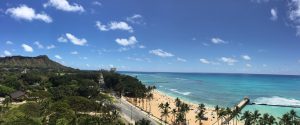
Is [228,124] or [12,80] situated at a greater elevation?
[12,80]

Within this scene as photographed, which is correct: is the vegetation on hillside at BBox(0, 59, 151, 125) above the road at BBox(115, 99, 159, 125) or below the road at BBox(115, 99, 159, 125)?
above

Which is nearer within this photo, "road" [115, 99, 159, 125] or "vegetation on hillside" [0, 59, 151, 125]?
"vegetation on hillside" [0, 59, 151, 125]

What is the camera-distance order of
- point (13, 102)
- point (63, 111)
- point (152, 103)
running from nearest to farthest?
point (63, 111) → point (13, 102) → point (152, 103)

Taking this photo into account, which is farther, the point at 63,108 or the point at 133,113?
the point at 133,113

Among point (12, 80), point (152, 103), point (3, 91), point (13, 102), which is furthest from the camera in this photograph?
point (12, 80)

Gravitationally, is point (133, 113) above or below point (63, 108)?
below

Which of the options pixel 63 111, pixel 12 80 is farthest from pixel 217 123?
pixel 12 80

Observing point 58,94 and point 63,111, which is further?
point 58,94

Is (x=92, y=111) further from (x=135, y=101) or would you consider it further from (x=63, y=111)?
(x=135, y=101)

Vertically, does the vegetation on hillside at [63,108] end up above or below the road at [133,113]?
above

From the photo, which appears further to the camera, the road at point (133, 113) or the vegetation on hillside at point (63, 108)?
the road at point (133, 113)
